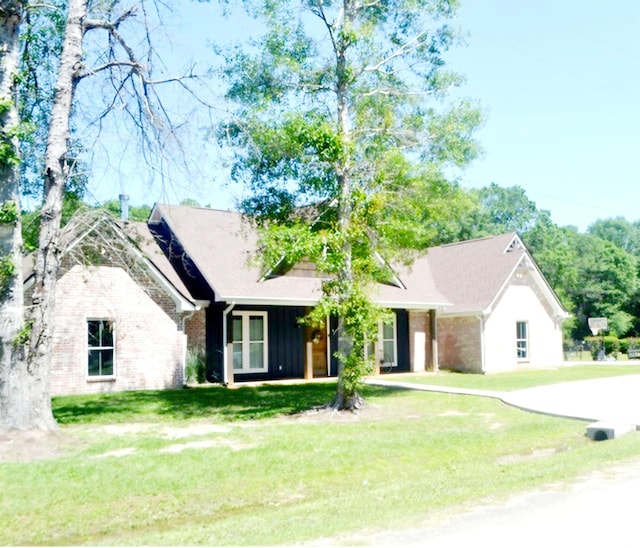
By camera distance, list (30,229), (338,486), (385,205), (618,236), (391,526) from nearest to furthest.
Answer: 1. (391,526)
2. (338,486)
3. (30,229)
4. (385,205)
5. (618,236)

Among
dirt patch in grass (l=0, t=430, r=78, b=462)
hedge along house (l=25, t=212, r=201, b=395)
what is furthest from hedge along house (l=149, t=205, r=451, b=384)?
dirt patch in grass (l=0, t=430, r=78, b=462)

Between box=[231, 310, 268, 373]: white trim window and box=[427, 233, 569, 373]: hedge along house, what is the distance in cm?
884

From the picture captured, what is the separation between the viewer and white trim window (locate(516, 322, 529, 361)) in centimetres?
2883

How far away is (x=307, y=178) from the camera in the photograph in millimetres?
14984

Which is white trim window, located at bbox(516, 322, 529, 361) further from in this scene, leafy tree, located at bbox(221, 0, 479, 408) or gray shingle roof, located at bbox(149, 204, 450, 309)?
leafy tree, located at bbox(221, 0, 479, 408)

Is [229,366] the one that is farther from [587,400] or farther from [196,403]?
[587,400]

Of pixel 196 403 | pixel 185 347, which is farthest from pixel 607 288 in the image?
pixel 196 403

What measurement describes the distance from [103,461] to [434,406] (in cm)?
845

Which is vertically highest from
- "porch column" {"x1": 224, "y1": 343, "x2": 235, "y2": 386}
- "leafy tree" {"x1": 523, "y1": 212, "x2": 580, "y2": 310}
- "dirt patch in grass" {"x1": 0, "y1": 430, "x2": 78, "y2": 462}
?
"leafy tree" {"x1": 523, "y1": 212, "x2": 580, "y2": 310}

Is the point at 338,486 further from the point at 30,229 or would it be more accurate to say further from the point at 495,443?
the point at 30,229

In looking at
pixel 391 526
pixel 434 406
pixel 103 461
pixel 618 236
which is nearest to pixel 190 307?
pixel 434 406

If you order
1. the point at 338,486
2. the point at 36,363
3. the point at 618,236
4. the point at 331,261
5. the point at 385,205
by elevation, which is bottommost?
the point at 338,486

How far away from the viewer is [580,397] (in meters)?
16.6

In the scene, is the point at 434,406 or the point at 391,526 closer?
the point at 391,526
